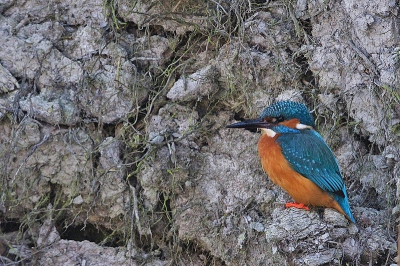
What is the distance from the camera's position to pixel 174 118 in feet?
16.1

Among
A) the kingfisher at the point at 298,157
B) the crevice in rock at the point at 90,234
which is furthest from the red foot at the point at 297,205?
the crevice in rock at the point at 90,234

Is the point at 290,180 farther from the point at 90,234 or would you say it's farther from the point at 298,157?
the point at 90,234

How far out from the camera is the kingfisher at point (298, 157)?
4426mm

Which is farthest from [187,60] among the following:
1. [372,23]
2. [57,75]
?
[372,23]

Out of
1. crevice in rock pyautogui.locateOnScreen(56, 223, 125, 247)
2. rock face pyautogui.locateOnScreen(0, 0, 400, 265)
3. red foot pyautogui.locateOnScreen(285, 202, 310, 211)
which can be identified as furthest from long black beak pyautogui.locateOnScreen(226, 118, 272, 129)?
crevice in rock pyautogui.locateOnScreen(56, 223, 125, 247)

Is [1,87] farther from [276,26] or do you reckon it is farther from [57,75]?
[276,26]

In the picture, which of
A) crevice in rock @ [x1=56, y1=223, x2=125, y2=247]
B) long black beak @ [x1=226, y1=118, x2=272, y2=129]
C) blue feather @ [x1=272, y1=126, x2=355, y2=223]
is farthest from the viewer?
crevice in rock @ [x1=56, y1=223, x2=125, y2=247]

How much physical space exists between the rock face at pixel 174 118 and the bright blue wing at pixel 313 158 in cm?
22

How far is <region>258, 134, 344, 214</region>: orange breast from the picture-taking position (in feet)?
14.6

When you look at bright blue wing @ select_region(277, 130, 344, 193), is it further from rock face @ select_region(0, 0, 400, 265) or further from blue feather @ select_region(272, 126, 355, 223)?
rock face @ select_region(0, 0, 400, 265)

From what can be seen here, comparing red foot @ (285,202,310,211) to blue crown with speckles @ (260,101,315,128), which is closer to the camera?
red foot @ (285,202,310,211)

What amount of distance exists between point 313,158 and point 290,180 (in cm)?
20

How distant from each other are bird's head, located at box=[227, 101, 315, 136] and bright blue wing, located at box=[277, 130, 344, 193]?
0.22ft

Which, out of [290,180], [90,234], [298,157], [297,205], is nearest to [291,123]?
[298,157]
